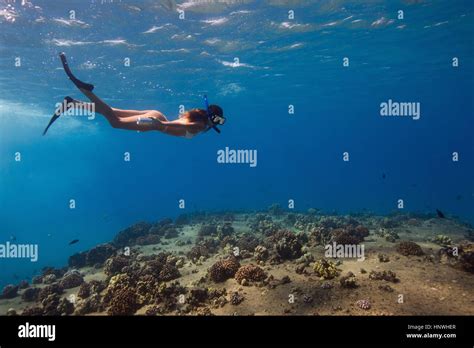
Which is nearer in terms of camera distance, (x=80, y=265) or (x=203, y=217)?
(x=80, y=265)

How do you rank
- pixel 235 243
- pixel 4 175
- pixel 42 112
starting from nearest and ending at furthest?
pixel 235 243
pixel 42 112
pixel 4 175

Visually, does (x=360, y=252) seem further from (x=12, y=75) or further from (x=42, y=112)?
(x=42, y=112)

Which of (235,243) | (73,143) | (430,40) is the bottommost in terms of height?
(235,243)

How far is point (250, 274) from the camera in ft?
32.1

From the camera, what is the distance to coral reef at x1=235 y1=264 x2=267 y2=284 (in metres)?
9.68

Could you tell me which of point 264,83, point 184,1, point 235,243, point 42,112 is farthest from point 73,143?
point 235,243

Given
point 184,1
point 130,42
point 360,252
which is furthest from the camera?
point 130,42

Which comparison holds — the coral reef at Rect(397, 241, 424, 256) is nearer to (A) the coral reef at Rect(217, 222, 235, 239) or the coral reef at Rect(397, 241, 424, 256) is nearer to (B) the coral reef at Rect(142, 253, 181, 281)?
(B) the coral reef at Rect(142, 253, 181, 281)

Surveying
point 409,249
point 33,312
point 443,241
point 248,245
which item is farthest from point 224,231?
point 443,241

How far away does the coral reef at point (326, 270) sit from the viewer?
30.4ft

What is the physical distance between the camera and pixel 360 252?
1149 cm

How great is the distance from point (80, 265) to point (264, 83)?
27788mm
